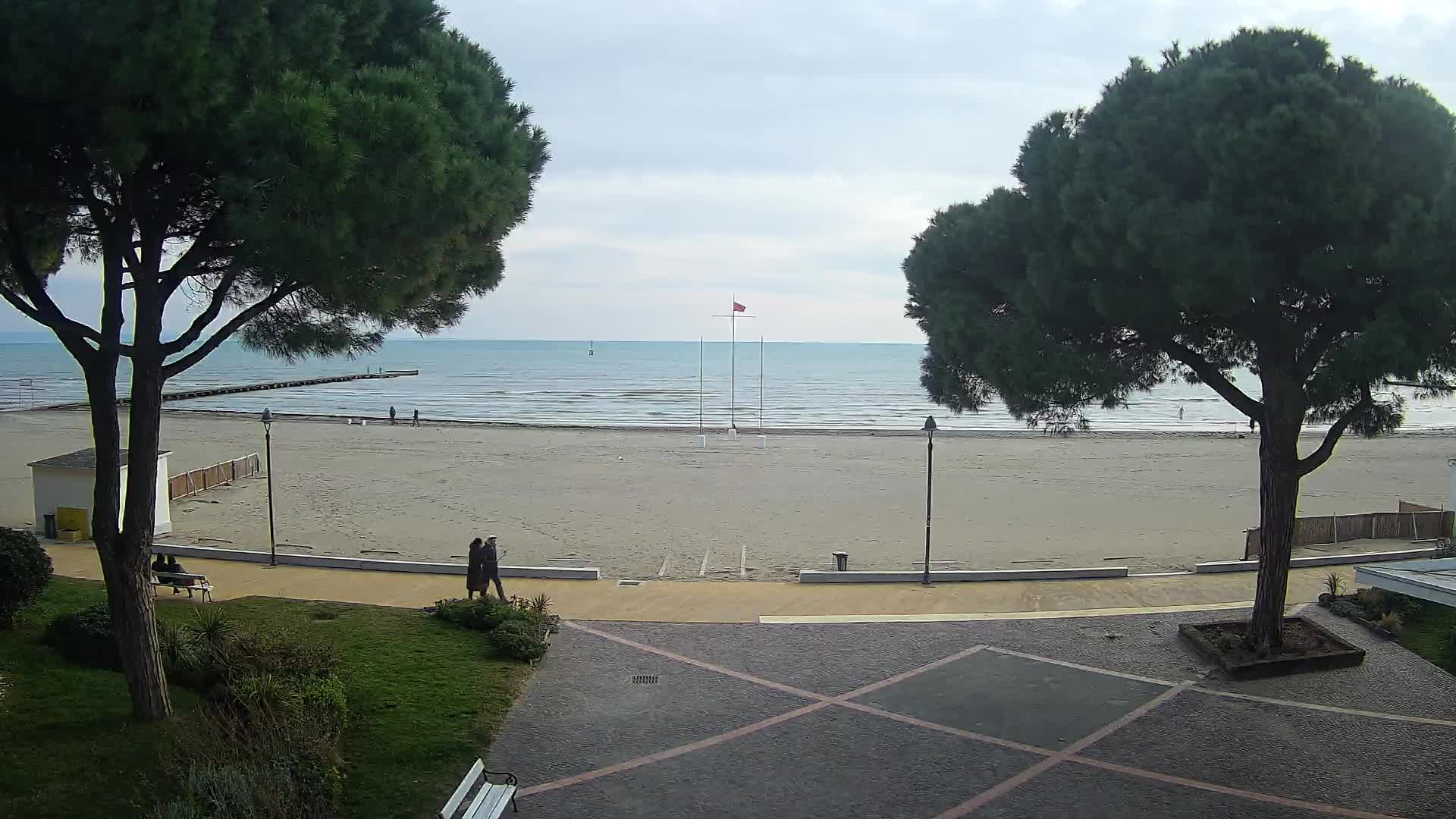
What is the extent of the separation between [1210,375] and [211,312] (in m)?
11.6

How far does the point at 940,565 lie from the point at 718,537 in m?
5.82

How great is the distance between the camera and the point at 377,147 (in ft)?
24.7

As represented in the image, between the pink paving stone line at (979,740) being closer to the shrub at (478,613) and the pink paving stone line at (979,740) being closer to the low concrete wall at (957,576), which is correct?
the shrub at (478,613)

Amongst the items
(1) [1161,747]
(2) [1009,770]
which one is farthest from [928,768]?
(1) [1161,747]

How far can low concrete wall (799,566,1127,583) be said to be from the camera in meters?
17.2

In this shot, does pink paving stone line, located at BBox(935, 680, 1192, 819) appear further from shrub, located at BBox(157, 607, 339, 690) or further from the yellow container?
the yellow container

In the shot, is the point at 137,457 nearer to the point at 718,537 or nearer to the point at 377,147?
the point at 377,147

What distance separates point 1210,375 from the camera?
12188 mm

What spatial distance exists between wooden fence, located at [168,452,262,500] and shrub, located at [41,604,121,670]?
16.8 meters

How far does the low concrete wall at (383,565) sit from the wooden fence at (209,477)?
902cm

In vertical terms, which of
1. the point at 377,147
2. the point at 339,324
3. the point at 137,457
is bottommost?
the point at 137,457

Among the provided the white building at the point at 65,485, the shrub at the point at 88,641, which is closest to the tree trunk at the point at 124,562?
the shrub at the point at 88,641

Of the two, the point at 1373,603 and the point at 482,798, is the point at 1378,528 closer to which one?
the point at 1373,603

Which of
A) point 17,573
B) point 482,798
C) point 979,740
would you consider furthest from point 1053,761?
point 17,573
